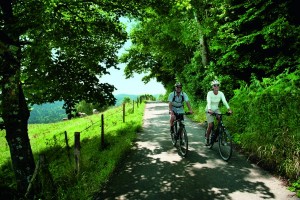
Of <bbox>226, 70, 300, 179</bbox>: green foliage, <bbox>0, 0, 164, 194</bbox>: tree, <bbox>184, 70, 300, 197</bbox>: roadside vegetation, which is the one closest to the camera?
<bbox>0, 0, 164, 194</bbox>: tree

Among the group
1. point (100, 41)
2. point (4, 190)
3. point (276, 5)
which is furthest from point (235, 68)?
point (4, 190)

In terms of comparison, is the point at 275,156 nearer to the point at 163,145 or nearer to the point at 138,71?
the point at 163,145

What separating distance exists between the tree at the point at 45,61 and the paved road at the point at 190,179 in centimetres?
240

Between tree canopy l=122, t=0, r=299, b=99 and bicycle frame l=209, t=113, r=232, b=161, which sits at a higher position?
tree canopy l=122, t=0, r=299, b=99

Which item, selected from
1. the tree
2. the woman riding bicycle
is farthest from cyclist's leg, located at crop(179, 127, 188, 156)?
the tree

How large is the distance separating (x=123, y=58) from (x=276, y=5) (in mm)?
33274

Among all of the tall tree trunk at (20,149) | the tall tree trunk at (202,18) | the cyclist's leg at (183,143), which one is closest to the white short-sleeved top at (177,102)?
the cyclist's leg at (183,143)

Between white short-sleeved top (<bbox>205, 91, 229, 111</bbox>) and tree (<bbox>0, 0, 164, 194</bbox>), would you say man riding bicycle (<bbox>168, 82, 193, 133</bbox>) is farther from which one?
tree (<bbox>0, 0, 164, 194</bbox>)

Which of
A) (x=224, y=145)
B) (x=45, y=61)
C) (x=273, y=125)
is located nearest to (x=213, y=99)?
(x=224, y=145)

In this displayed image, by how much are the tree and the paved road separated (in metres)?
2.40

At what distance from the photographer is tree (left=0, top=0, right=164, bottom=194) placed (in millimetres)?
5559

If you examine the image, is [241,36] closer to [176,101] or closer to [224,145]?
[176,101]

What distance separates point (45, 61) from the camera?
6141 millimetres

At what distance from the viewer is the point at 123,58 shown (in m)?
43.2
